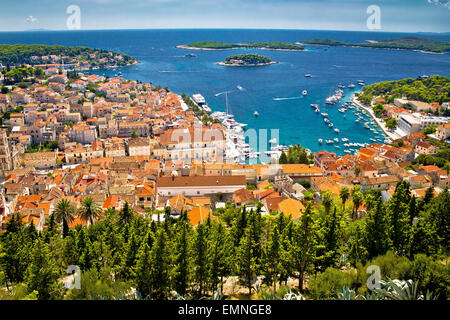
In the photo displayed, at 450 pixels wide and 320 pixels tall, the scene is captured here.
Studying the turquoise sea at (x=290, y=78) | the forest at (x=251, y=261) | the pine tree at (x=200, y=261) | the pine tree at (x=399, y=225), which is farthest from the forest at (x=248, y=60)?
the pine tree at (x=200, y=261)

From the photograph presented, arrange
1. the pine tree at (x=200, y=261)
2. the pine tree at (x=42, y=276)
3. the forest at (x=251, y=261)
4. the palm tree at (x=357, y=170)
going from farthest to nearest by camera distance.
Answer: the palm tree at (x=357, y=170) < the pine tree at (x=200, y=261) < the pine tree at (x=42, y=276) < the forest at (x=251, y=261)

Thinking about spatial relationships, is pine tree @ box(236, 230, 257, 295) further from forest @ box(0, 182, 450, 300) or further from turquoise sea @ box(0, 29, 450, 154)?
turquoise sea @ box(0, 29, 450, 154)

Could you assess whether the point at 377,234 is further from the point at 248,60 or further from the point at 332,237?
the point at 248,60

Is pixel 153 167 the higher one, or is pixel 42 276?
pixel 153 167

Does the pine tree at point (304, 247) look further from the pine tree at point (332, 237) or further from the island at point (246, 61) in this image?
the island at point (246, 61)

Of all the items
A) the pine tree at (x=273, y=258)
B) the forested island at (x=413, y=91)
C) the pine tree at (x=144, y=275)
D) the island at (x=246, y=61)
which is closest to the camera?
the pine tree at (x=144, y=275)

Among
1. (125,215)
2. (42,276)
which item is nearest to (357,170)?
(125,215)

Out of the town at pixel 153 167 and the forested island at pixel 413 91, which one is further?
the forested island at pixel 413 91
